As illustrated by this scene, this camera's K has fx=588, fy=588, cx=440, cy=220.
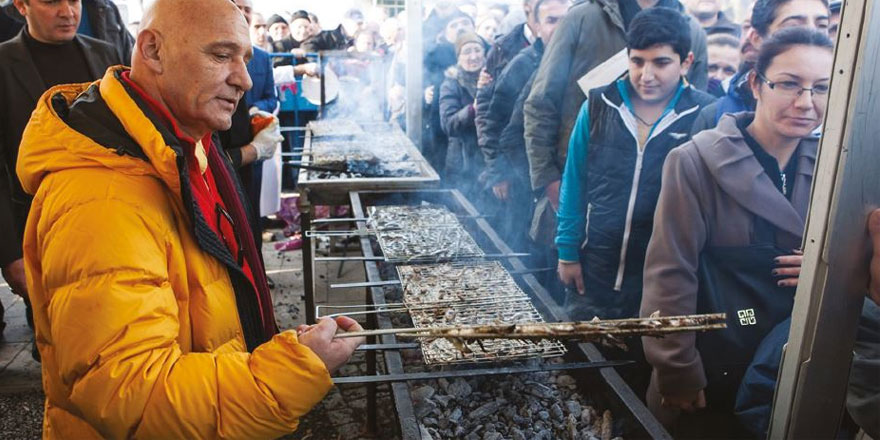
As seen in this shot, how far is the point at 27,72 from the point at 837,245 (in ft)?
14.3

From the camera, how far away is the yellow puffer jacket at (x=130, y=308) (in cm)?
135

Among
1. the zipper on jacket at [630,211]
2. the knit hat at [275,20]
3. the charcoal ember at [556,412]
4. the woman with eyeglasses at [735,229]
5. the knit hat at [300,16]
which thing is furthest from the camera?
the knit hat at [275,20]

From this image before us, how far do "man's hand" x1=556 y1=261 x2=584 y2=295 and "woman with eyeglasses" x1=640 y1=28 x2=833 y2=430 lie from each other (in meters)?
0.83

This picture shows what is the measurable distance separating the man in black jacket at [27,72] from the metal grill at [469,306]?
2.53 metres

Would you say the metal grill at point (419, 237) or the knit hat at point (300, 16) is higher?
the knit hat at point (300, 16)

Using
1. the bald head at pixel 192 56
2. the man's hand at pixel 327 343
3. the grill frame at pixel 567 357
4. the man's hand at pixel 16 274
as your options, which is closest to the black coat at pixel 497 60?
the grill frame at pixel 567 357

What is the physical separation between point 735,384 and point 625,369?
0.75 metres

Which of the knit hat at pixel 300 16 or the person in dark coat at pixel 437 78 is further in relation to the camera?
the knit hat at pixel 300 16

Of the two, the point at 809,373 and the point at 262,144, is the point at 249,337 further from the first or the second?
the point at 262,144

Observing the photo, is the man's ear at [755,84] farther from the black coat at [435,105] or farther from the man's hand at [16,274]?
the black coat at [435,105]

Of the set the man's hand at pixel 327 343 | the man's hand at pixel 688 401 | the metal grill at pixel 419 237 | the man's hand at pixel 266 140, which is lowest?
the man's hand at pixel 688 401

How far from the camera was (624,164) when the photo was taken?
133 inches

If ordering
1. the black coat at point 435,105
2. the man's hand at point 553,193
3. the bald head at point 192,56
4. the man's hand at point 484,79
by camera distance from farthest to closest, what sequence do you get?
the black coat at point 435,105, the man's hand at point 484,79, the man's hand at point 553,193, the bald head at point 192,56

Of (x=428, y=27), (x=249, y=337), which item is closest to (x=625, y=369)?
(x=249, y=337)
